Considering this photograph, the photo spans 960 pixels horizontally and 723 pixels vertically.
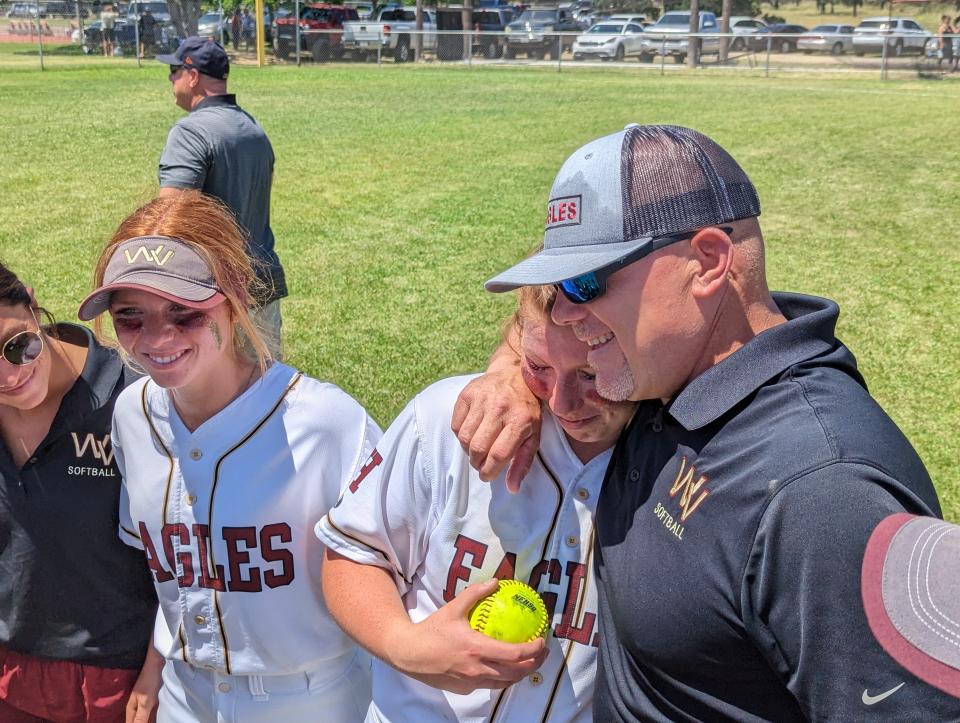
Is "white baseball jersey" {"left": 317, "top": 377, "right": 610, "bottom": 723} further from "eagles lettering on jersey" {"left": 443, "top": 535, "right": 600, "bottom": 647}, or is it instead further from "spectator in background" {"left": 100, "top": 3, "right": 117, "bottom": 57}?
"spectator in background" {"left": 100, "top": 3, "right": 117, "bottom": 57}

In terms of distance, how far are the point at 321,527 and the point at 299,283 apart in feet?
24.2

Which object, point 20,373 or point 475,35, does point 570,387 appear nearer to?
point 20,373

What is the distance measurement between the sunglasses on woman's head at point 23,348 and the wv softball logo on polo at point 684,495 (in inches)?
64.9

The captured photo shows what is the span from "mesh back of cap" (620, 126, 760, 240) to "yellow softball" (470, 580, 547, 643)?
698mm

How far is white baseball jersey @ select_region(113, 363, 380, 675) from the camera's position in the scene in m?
2.33

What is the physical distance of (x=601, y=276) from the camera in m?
1.71

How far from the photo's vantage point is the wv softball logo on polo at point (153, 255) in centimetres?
234

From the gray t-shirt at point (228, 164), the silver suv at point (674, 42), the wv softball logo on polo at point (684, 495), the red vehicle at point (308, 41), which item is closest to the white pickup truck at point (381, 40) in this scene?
the red vehicle at point (308, 41)

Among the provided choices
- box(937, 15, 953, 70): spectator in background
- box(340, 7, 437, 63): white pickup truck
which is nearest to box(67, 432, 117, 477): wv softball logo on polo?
box(937, 15, 953, 70): spectator in background

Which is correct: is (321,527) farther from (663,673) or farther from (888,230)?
(888,230)

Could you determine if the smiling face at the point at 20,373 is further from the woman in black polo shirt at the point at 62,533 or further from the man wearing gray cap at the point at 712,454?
the man wearing gray cap at the point at 712,454

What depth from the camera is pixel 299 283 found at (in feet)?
30.5

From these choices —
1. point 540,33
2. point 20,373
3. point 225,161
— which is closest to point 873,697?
point 20,373

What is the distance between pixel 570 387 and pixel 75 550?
4.74 feet
